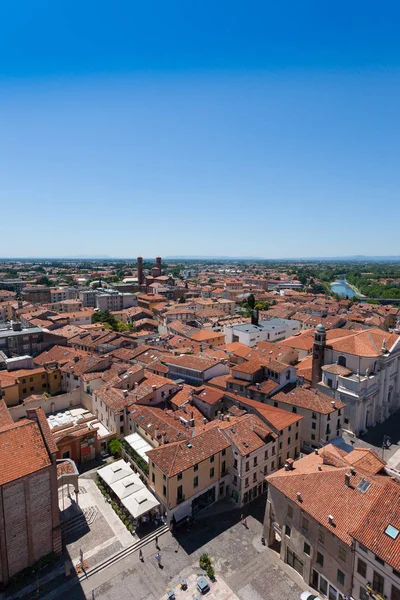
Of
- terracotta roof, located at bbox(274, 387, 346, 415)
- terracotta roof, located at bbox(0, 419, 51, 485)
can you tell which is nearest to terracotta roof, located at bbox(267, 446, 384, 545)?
terracotta roof, located at bbox(274, 387, 346, 415)

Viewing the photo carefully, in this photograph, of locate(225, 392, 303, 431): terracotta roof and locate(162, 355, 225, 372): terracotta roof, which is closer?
locate(225, 392, 303, 431): terracotta roof

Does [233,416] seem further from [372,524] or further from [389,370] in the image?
[389,370]

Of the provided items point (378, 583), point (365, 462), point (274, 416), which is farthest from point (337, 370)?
point (378, 583)

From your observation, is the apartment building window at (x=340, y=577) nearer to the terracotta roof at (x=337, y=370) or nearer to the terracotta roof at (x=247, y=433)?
the terracotta roof at (x=247, y=433)

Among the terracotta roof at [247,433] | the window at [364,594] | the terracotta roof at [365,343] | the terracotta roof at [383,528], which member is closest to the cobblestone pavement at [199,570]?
the window at [364,594]

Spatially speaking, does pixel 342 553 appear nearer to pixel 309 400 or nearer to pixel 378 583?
pixel 378 583

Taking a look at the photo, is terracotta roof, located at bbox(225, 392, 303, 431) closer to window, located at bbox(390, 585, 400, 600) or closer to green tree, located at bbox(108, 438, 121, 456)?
green tree, located at bbox(108, 438, 121, 456)
